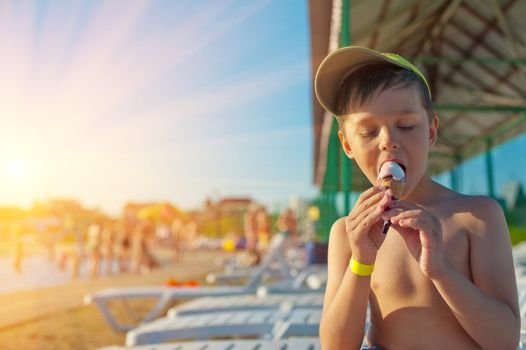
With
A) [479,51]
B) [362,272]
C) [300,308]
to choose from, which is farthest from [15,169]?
[362,272]

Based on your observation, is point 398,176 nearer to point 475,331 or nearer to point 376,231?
point 376,231

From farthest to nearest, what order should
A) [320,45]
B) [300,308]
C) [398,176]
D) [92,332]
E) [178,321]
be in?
[320,45] → [92,332] → [300,308] → [178,321] → [398,176]

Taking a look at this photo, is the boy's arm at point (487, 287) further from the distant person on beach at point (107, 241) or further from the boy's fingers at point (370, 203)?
the distant person on beach at point (107, 241)

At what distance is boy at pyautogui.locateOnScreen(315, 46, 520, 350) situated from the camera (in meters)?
0.97

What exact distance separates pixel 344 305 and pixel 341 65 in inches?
21.0

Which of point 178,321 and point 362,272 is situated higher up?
point 362,272

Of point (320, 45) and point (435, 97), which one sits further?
point (435, 97)

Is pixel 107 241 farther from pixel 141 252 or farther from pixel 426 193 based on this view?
pixel 426 193

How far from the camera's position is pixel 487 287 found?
3.33 ft

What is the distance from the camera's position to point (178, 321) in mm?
3000

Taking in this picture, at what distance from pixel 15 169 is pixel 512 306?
25.1m

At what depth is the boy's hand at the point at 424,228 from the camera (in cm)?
91

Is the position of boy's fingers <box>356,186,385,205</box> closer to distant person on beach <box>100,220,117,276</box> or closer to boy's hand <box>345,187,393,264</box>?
boy's hand <box>345,187,393,264</box>

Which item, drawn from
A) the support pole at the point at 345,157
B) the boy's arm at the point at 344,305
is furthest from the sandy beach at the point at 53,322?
the boy's arm at the point at 344,305
